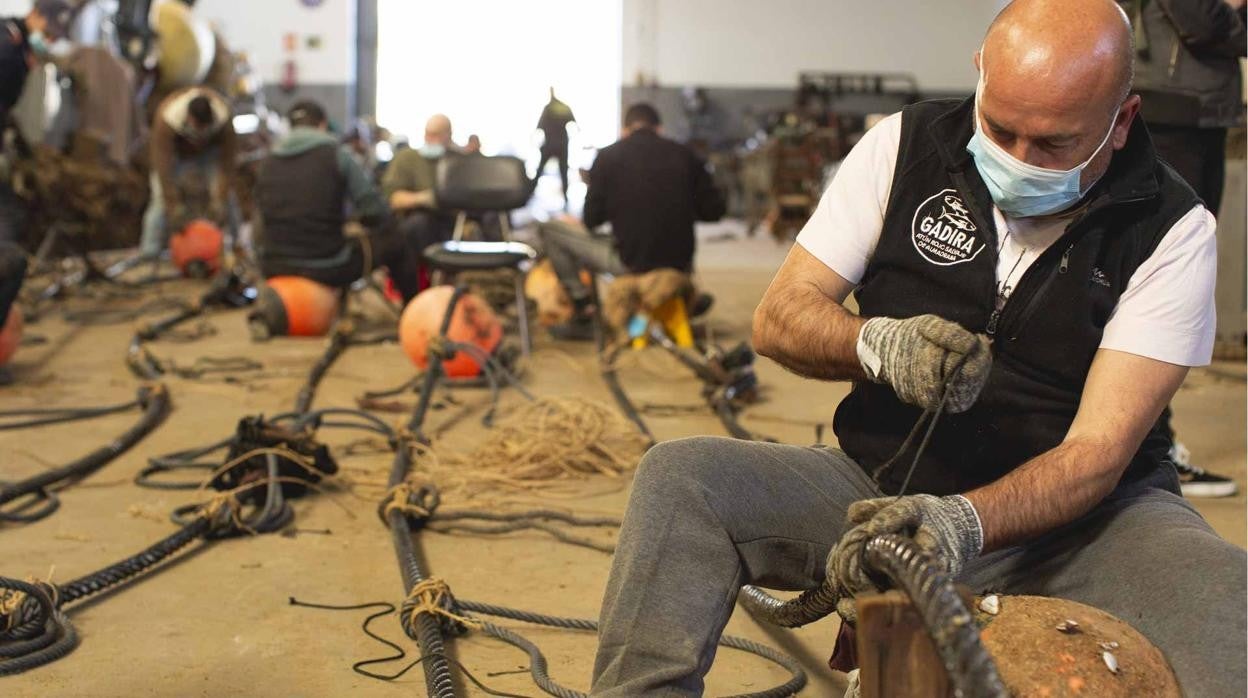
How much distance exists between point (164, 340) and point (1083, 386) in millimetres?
6193

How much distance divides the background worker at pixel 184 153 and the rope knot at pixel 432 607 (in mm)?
7395

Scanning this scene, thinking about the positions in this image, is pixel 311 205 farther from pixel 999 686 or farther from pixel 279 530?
pixel 999 686

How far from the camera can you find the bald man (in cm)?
174

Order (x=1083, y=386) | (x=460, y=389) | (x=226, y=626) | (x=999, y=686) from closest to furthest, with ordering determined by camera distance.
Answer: (x=999, y=686)
(x=1083, y=386)
(x=226, y=626)
(x=460, y=389)

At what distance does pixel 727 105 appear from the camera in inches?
886

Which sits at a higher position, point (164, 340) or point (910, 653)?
point (910, 653)

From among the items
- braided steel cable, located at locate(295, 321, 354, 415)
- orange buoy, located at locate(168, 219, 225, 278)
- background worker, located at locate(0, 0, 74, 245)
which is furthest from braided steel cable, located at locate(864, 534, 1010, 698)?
orange buoy, located at locate(168, 219, 225, 278)

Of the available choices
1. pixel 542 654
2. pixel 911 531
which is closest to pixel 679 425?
pixel 542 654

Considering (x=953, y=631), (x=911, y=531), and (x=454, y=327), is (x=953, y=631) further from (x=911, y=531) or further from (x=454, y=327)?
(x=454, y=327)

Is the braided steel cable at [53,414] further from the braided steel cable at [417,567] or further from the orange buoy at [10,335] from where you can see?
the braided steel cable at [417,567]

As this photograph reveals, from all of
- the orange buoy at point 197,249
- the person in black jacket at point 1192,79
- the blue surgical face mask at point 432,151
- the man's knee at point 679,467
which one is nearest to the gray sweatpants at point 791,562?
the man's knee at point 679,467

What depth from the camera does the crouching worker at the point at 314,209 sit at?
23.9ft

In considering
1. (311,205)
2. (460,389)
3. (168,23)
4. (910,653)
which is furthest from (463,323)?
(168,23)

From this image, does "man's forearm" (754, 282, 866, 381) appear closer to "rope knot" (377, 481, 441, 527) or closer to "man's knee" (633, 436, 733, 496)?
"man's knee" (633, 436, 733, 496)
